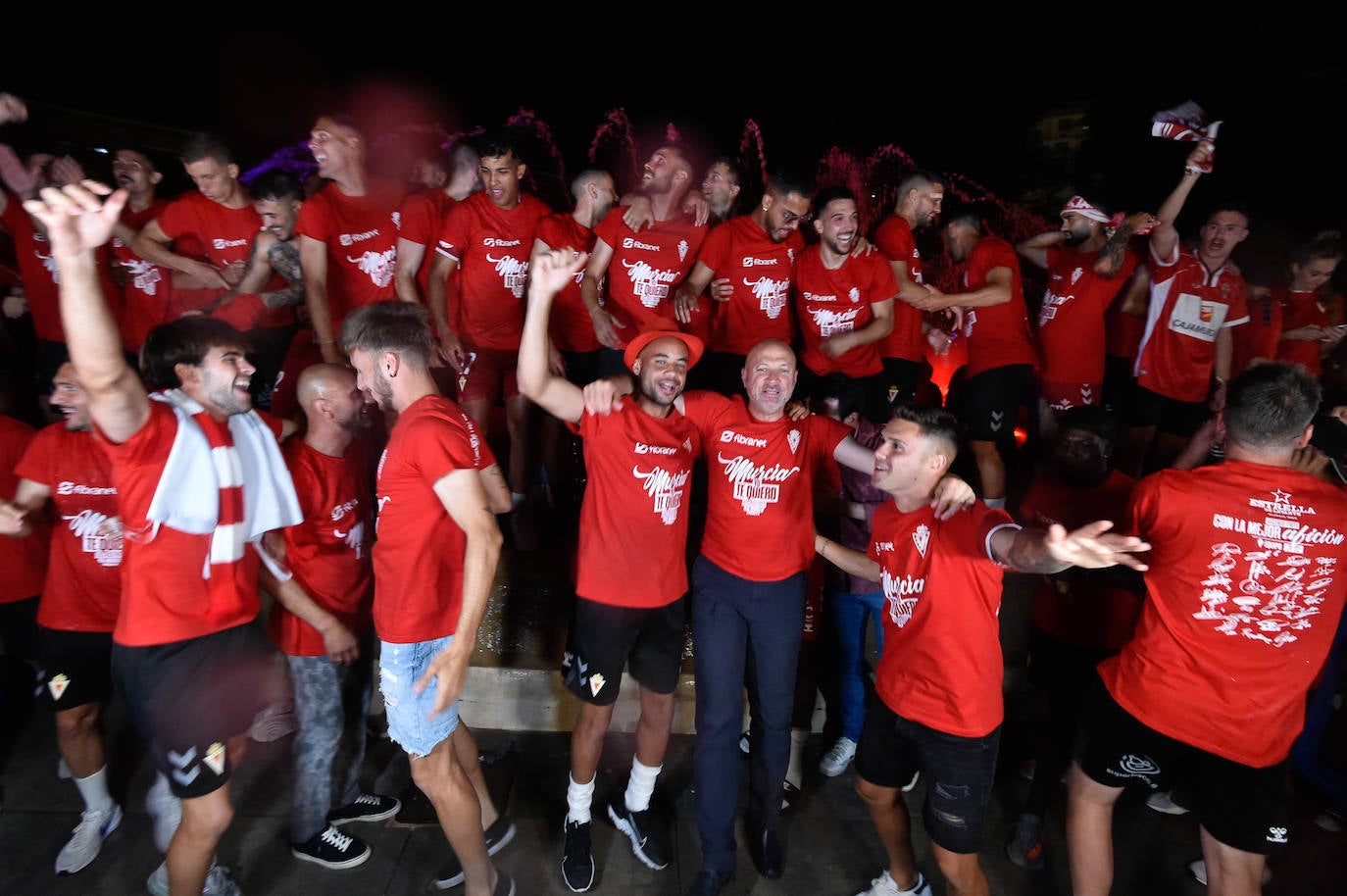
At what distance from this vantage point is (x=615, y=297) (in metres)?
4.65

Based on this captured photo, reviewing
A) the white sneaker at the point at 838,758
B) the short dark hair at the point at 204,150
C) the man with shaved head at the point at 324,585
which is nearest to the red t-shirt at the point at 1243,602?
the white sneaker at the point at 838,758

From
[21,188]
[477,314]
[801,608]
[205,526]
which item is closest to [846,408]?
[801,608]

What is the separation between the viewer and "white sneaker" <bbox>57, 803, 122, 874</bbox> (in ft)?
10.3

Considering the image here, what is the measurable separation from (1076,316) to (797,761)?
348cm

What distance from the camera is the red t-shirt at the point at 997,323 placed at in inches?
183

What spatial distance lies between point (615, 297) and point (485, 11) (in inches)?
542

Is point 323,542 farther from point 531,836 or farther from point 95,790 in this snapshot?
point 531,836

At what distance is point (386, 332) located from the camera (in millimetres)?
2684

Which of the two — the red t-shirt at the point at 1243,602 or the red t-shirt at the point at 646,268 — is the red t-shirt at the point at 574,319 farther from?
the red t-shirt at the point at 1243,602

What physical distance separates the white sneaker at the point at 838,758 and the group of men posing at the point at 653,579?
2.60 ft

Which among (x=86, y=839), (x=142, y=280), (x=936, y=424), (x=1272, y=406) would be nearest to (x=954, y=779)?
(x=936, y=424)

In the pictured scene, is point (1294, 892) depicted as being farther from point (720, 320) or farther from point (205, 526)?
point (205, 526)

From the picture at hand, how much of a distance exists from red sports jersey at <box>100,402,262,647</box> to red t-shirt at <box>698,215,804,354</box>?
3.11 meters

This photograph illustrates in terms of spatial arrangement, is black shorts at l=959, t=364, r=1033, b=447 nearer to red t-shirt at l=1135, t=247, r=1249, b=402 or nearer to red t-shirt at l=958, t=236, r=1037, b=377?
red t-shirt at l=958, t=236, r=1037, b=377
